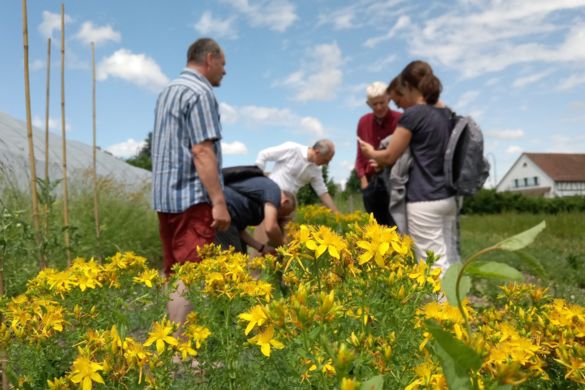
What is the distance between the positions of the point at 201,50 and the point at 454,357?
2820 millimetres

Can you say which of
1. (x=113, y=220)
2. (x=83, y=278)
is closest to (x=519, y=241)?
(x=83, y=278)

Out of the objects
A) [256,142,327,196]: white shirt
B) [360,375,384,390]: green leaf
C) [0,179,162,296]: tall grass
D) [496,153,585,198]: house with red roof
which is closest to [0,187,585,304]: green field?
[0,179,162,296]: tall grass

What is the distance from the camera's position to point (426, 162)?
130 inches

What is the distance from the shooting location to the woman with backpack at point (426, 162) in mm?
3270

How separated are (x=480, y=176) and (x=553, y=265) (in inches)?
153

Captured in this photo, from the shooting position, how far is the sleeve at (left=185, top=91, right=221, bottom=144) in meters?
2.88

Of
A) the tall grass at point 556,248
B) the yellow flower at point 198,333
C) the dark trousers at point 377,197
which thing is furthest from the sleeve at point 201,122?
the tall grass at point 556,248

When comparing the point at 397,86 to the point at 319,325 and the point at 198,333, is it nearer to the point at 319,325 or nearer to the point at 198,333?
the point at 198,333

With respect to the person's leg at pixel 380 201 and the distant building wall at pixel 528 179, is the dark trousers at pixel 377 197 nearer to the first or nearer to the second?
the person's leg at pixel 380 201

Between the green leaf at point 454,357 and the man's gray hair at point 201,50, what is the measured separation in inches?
109

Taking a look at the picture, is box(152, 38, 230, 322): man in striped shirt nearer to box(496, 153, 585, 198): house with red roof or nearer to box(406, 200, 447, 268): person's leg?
box(406, 200, 447, 268): person's leg

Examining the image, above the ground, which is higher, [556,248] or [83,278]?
[83,278]

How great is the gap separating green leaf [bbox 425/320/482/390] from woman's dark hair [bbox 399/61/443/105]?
9.51 feet

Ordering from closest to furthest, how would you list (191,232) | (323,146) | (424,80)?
(191,232), (424,80), (323,146)
